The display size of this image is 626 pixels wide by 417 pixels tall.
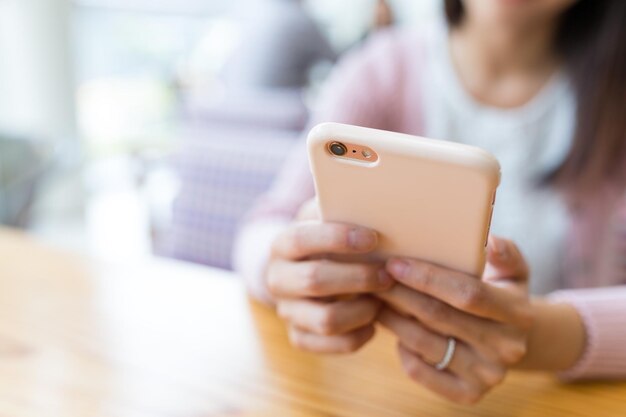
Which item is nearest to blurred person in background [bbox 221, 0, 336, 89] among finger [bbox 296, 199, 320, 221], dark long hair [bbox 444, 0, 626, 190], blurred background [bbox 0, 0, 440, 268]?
blurred background [bbox 0, 0, 440, 268]

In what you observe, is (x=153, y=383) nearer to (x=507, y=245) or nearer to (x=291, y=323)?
(x=291, y=323)

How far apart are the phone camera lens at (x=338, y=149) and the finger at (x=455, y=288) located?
9 cm

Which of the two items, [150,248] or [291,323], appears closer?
[291,323]

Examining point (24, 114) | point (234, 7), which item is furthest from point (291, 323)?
point (234, 7)

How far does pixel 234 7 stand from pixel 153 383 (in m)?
3.74

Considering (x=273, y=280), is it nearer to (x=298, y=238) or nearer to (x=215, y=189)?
(x=298, y=238)

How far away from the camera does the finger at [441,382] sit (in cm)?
48

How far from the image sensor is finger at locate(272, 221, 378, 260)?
1.51 feet

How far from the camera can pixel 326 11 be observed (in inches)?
159

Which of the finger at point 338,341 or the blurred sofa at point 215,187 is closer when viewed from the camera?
the finger at point 338,341

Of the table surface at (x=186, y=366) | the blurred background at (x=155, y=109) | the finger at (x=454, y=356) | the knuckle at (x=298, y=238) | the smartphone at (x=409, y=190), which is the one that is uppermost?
the smartphone at (x=409, y=190)

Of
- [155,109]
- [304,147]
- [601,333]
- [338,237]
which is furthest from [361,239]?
[155,109]

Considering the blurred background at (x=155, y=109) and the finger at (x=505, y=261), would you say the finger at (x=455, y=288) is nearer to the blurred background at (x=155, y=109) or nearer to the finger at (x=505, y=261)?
the finger at (x=505, y=261)

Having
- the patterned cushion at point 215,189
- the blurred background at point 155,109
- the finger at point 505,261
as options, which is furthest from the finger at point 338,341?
the patterned cushion at point 215,189
